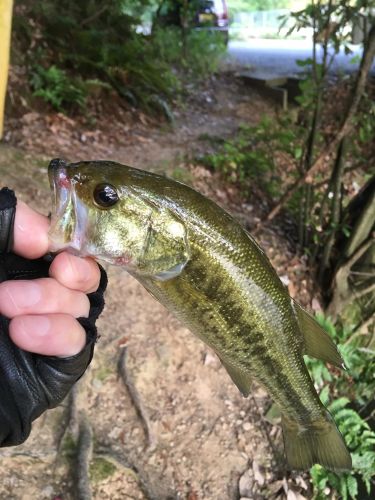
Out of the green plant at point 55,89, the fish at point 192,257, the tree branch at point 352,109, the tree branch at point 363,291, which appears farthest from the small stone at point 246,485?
the green plant at point 55,89

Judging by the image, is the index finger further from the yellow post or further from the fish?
the yellow post

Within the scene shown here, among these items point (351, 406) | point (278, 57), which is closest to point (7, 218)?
point (351, 406)

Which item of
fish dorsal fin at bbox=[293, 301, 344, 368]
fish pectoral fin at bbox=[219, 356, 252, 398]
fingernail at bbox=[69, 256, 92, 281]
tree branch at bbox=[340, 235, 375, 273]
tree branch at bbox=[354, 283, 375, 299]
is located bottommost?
tree branch at bbox=[354, 283, 375, 299]

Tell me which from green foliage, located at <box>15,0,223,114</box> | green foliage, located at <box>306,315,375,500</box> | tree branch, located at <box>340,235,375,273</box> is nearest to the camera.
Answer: green foliage, located at <box>306,315,375,500</box>

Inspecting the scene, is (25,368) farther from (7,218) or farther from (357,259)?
(357,259)

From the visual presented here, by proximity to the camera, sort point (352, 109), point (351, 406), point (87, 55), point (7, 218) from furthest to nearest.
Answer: point (87, 55)
point (351, 406)
point (352, 109)
point (7, 218)

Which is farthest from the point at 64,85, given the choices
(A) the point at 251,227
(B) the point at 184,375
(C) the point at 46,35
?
(B) the point at 184,375

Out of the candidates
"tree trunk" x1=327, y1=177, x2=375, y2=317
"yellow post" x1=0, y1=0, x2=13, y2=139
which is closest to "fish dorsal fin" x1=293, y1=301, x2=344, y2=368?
"yellow post" x1=0, y1=0, x2=13, y2=139

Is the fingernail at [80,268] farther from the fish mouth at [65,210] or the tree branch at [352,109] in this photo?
the tree branch at [352,109]
